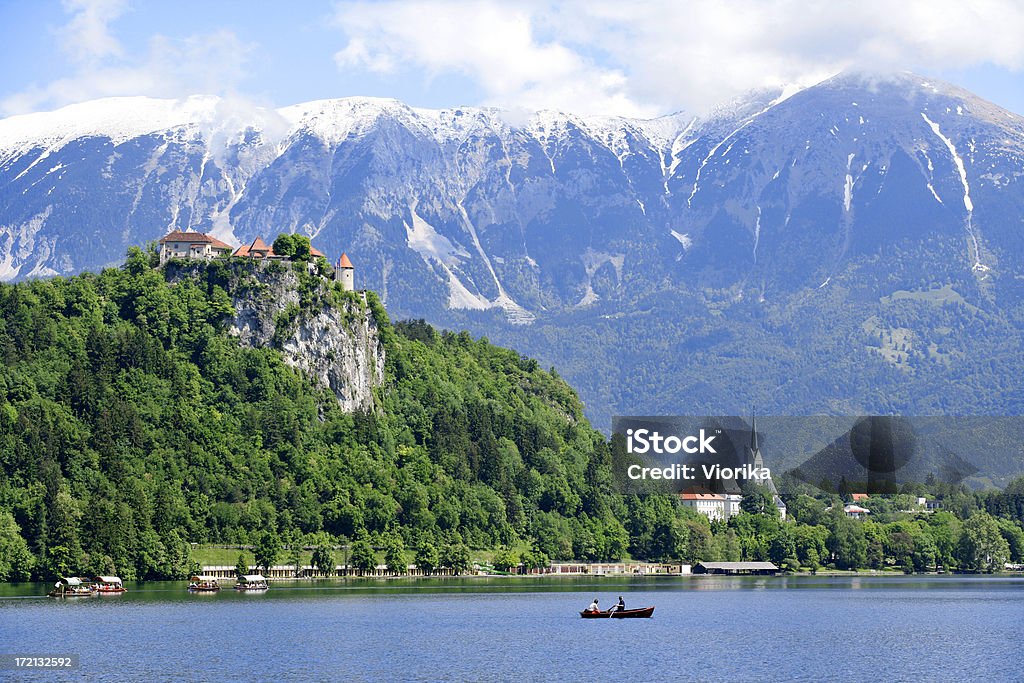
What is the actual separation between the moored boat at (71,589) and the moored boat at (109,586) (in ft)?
2.75

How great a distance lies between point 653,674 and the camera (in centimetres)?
11206

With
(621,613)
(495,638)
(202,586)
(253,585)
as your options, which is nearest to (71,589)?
(202,586)

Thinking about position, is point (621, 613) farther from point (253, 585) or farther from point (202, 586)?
point (253, 585)

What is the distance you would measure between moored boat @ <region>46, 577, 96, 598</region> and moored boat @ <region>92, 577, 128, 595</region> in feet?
2.75

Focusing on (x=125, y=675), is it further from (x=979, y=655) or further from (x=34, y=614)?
(x=979, y=655)

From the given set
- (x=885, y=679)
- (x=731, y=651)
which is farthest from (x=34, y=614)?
(x=885, y=679)

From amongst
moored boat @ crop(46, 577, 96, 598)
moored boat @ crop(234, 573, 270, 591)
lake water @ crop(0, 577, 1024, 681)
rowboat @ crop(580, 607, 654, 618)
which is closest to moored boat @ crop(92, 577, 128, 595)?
moored boat @ crop(46, 577, 96, 598)

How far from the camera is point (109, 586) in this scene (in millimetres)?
179750

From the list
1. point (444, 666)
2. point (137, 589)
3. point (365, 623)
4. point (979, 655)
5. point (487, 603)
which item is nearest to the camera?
point (444, 666)

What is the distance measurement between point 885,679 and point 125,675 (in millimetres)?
44220

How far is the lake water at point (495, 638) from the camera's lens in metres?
112

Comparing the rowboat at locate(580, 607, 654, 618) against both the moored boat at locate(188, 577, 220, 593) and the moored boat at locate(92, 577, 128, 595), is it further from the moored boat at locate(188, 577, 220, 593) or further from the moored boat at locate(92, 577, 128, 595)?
the moored boat at locate(92, 577, 128, 595)

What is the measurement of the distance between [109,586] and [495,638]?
5975 centimetres

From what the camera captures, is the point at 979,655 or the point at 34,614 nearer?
the point at 979,655
